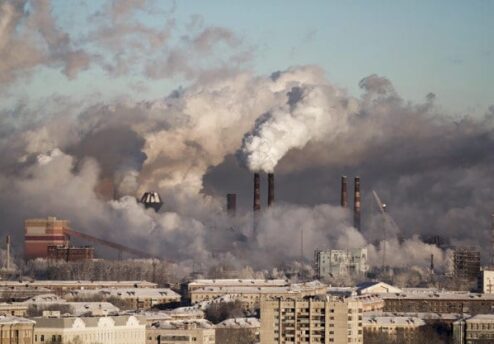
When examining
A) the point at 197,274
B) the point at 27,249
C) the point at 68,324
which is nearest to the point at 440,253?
the point at 197,274

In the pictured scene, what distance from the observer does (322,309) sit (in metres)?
64.8

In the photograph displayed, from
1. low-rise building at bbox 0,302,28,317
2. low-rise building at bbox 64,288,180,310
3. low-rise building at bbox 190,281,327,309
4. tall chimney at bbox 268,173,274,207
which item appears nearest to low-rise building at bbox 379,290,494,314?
low-rise building at bbox 190,281,327,309

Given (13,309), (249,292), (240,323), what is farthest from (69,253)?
(240,323)

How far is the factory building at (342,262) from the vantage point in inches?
4946

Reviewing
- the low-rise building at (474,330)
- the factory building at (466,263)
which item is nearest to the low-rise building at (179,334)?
the low-rise building at (474,330)

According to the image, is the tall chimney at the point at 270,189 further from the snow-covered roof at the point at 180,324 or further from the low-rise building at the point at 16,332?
the low-rise building at the point at 16,332

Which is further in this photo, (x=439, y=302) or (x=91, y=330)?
(x=439, y=302)

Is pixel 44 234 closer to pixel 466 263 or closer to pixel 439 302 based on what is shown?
pixel 466 263

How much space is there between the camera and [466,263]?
413 feet

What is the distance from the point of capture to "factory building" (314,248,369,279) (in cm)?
12562

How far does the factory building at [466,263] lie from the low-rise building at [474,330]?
126ft

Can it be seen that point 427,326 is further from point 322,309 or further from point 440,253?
point 440,253

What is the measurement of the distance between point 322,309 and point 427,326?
2338cm

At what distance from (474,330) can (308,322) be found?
2148 cm
